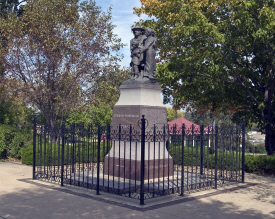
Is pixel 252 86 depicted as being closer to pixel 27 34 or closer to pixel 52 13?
pixel 52 13

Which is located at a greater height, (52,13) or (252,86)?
(52,13)

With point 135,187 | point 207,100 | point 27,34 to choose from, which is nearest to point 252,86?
point 207,100

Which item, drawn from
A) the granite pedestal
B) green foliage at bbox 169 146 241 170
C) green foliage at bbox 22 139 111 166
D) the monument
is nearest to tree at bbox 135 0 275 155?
green foliage at bbox 169 146 241 170

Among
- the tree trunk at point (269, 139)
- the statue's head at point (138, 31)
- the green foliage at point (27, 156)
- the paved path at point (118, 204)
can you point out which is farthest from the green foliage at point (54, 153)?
the tree trunk at point (269, 139)

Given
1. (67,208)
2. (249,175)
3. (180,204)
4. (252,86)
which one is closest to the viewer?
(67,208)

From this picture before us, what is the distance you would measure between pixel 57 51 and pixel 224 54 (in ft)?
26.6

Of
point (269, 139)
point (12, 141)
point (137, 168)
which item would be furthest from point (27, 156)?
point (269, 139)

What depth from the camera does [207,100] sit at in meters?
17.0

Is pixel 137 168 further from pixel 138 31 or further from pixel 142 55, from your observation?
pixel 138 31

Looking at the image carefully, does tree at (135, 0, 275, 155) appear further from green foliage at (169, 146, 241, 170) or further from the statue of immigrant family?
the statue of immigrant family

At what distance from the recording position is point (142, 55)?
436 inches

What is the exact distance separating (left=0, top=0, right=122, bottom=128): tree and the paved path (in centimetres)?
779

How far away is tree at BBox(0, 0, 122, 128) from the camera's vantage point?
54.9ft

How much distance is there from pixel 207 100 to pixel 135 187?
30.1ft
